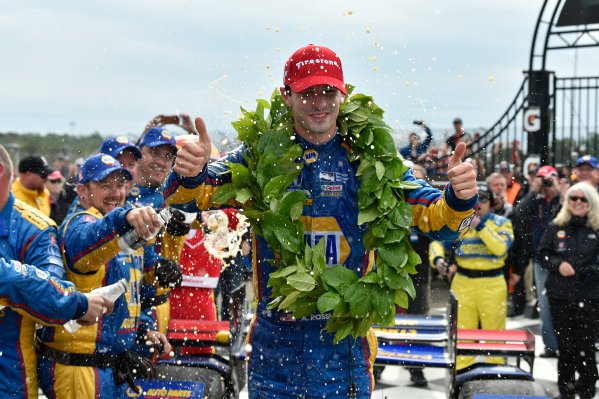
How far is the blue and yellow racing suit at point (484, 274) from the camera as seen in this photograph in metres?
6.65

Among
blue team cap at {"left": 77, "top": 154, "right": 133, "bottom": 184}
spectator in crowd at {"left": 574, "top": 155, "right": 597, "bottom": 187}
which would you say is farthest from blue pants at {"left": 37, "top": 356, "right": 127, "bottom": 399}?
spectator in crowd at {"left": 574, "top": 155, "right": 597, "bottom": 187}

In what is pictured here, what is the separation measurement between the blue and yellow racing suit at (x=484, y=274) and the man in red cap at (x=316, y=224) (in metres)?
3.72

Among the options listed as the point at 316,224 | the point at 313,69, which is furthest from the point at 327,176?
the point at 313,69

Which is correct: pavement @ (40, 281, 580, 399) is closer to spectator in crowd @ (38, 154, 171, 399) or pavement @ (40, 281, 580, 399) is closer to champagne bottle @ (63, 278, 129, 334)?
spectator in crowd @ (38, 154, 171, 399)

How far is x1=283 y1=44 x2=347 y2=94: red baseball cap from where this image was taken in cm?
309

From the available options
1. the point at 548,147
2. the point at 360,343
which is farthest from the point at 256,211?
the point at 548,147

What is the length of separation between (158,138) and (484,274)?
139 inches

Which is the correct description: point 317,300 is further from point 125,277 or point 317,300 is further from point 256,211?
point 125,277

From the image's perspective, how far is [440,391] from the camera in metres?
6.30

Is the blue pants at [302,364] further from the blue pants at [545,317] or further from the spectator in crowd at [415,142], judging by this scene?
the blue pants at [545,317]

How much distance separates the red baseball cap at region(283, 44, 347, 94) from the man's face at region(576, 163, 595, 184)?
6034 millimetres

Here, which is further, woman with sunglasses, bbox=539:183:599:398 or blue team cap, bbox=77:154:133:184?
woman with sunglasses, bbox=539:183:599:398

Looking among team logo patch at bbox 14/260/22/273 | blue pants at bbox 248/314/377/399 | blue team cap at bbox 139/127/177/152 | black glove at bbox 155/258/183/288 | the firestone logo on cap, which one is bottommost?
blue pants at bbox 248/314/377/399

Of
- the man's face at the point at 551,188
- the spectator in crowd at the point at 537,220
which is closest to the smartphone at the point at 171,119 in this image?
Answer: the spectator in crowd at the point at 537,220
